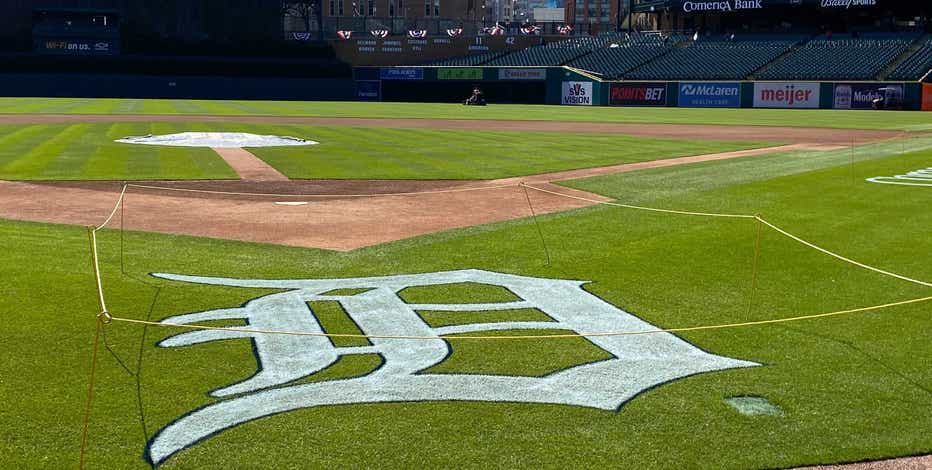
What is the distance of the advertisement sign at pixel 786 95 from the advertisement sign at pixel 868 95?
1565mm

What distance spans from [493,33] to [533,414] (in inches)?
3341

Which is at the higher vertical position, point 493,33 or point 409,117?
point 493,33

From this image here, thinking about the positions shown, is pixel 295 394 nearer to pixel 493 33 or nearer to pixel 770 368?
pixel 770 368

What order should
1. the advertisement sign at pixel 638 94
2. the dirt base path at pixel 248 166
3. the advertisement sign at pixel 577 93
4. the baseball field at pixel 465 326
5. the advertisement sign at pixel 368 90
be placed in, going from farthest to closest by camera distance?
the advertisement sign at pixel 368 90 → the advertisement sign at pixel 577 93 → the advertisement sign at pixel 638 94 → the dirt base path at pixel 248 166 → the baseball field at pixel 465 326

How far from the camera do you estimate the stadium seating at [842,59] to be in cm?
6372

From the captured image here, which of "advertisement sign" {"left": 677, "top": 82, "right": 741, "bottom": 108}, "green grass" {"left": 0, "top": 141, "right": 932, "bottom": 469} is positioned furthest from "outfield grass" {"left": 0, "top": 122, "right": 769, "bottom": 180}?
"advertisement sign" {"left": 677, "top": 82, "right": 741, "bottom": 108}

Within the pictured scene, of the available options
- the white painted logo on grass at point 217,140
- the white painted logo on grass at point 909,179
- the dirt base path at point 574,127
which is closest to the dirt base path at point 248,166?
the white painted logo on grass at point 217,140

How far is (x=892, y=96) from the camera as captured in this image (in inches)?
2349

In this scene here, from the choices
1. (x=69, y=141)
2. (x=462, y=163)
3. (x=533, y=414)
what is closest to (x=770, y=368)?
(x=533, y=414)

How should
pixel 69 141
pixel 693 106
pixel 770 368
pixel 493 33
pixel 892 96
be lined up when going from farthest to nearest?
1. pixel 493 33
2. pixel 693 106
3. pixel 892 96
4. pixel 69 141
5. pixel 770 368

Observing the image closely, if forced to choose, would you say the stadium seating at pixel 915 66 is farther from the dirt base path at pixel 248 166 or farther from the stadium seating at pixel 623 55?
the dirt base path at pixel 248 166

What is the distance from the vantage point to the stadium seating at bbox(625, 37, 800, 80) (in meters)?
69.5

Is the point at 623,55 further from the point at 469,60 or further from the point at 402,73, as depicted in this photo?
the point at 402,73

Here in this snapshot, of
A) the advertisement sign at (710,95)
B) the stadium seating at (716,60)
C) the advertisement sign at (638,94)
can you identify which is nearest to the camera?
the advertisement sign at (710,95)
